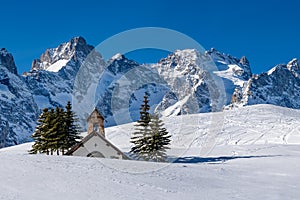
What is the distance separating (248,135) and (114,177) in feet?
171

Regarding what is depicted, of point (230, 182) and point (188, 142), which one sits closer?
point (230, 182)

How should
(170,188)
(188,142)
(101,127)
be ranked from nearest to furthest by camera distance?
(170,188) → (101,127) → (188,142)

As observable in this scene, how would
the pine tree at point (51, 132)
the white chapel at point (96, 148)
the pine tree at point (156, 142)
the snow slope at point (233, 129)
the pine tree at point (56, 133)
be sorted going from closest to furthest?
the white chapel at point (96, 148) < the pine tree at point (156, 142) < the pine tree at point (51, 132) < the pine tree at point (56, 133) < the snow slope at point (233, 129)

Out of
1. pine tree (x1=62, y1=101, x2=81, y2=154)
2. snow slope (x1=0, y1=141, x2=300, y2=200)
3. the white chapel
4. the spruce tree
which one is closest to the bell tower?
pine tree (x1=62, y1=101, x2=81, y2=154)

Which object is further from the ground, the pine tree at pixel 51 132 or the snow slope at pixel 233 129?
the snow slope at pixel 233 129

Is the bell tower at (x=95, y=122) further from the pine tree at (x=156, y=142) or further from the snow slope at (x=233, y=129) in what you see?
the snow slope at (x=233, y=129)

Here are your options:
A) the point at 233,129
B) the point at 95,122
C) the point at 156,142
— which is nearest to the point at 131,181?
the point at 156,142

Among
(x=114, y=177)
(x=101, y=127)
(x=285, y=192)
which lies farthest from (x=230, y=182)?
(x=101, y=127)

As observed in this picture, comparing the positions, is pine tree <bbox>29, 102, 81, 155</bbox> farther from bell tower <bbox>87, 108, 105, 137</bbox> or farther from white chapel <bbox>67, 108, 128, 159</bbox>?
white chapel <bbox>67, 108, 128, 159</bbox>

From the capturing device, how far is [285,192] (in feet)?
80.4

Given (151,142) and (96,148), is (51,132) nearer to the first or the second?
(96,148)

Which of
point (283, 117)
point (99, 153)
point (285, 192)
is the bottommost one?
point (285, 192)

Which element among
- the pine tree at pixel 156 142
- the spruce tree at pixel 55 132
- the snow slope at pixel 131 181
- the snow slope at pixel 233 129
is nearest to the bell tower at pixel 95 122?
the spruce tree at pixel 55 132

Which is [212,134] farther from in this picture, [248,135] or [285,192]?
[285,192]
